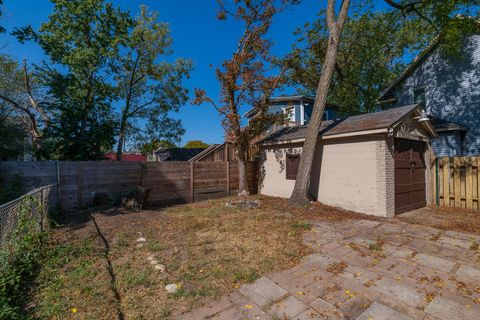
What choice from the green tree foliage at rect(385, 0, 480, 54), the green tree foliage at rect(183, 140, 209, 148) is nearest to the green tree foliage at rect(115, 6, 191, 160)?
the green tree foliage at rect(385, 0, 480, 54)

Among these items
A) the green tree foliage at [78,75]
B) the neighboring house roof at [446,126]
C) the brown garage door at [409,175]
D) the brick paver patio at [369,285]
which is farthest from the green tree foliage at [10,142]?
the neighboring house roof at [446,126]

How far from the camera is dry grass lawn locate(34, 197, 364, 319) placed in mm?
2602

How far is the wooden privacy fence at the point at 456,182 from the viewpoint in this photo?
718cm

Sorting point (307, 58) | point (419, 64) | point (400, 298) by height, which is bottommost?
point (400, 298)

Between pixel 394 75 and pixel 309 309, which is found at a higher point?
pixel 394 75

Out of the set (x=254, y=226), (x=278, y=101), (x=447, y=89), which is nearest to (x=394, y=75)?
(x=447, y=89)

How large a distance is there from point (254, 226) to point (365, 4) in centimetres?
1638

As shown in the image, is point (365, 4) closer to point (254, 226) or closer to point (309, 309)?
point (254, 226)

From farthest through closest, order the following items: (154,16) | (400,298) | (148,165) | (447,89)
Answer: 1. (154,16)
2. (447,89)
3. (148,165)
4. (400,298)

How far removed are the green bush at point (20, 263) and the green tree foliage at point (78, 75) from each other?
674 centimetres

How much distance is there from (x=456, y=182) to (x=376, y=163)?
3.56 m

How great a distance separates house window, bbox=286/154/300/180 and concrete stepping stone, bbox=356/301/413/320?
273 inches

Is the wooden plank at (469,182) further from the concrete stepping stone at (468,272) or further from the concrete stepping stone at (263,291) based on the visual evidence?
the concrete stepping stone at (263,291)

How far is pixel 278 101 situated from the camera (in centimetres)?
1761
